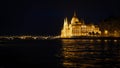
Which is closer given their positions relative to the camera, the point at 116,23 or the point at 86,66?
the point at 86,66

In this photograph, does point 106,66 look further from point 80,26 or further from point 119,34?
point 80,26

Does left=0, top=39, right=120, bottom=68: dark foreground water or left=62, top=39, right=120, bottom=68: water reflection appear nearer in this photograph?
left=62, top=39, right=120, bottom=68: water reflection

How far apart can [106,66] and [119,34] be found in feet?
409

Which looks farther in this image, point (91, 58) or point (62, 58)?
point (62, 58)

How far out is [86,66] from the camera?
1227 inches

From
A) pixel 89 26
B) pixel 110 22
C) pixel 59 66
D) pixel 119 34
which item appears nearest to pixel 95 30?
pixel 89 26

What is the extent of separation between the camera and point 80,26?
19688 cm

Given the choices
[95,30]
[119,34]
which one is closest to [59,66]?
[119,34]

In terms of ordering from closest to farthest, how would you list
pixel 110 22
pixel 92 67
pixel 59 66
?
pixel 92 67
pixel 59 66
pixel 110 22

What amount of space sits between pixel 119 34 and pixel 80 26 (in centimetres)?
4623

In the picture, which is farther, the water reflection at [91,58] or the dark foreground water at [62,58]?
the dark foreground water at [62,58]

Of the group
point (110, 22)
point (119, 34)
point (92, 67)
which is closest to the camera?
point (92, 67)

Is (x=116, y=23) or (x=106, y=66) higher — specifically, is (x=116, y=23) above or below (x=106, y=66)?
above

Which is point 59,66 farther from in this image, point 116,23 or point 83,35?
point 83,35
